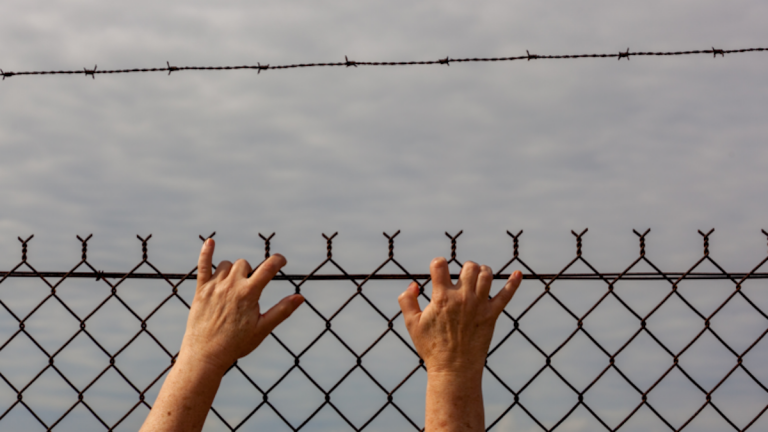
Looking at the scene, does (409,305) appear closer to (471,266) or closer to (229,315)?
(471,266)

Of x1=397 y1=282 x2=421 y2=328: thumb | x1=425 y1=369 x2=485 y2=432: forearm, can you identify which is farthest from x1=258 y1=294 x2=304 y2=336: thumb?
x1=425 y1=369 x2=485 y2=432: forearm

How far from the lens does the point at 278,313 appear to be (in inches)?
100

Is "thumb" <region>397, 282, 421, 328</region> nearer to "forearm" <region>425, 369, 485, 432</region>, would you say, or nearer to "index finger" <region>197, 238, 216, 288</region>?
"forearm" <region>425, 369, 485, 432</region>

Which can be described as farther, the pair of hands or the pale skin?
the pair of hands

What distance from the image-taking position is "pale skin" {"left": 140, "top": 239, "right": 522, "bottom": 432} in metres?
2.31

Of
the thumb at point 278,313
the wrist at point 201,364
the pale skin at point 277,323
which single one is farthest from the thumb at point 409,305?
the wrist at point 201,364

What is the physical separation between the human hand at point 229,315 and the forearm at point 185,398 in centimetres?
4

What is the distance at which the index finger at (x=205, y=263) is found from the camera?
8.60 ft

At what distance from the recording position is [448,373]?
7.80 ft

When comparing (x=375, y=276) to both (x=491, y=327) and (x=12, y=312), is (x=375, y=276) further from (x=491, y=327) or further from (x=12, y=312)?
(x=12, y=312)

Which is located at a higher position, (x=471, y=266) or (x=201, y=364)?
(x=471, y=266)

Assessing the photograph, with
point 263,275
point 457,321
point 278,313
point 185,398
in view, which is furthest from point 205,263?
point 457,321

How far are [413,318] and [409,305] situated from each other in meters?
0.08

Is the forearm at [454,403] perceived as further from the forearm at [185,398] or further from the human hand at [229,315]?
the forearm at [185,398]
